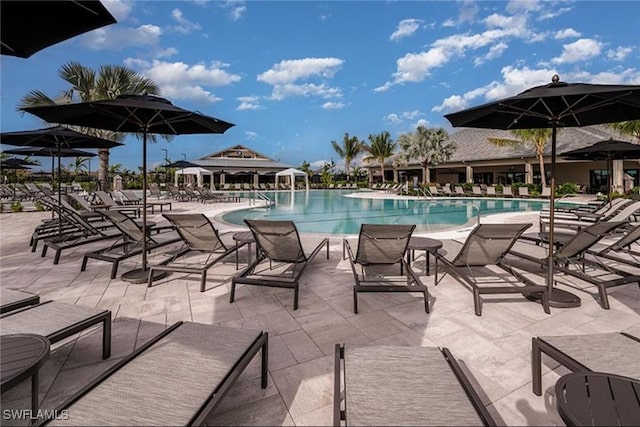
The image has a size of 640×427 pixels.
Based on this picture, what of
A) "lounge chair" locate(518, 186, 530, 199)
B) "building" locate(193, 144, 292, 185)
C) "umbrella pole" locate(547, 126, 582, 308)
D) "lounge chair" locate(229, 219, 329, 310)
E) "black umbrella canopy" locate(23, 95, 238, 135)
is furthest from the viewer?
"building" locate(193, 144, 292, 185)

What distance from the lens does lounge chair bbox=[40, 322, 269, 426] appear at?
4.91 ft

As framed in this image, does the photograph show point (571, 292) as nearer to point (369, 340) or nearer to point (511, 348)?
point (511, 348)

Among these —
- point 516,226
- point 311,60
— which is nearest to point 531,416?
point 516,226

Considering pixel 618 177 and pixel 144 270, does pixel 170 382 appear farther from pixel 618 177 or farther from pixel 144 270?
pixel 618 177

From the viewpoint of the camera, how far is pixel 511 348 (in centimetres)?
273

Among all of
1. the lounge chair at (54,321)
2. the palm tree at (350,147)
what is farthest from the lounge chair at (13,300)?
the palm tree at (350,147)

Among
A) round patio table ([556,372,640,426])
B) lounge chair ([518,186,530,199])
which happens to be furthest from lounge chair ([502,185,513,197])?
round patio table ([556,372,640,426])

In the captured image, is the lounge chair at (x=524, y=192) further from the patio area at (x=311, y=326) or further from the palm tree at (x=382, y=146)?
the patio area at (x=311, y=326)

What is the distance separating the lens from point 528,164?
2628cm

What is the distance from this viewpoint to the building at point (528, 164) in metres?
24.4

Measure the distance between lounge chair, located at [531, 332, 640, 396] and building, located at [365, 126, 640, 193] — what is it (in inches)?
894

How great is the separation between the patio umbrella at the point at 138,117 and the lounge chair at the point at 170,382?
272 cm

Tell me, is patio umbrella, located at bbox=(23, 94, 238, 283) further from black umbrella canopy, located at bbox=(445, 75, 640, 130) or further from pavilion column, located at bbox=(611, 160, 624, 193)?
pavilion column, located at bbox=(611, 160, 624, 193)

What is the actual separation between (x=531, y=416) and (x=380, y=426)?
44.6 inches
